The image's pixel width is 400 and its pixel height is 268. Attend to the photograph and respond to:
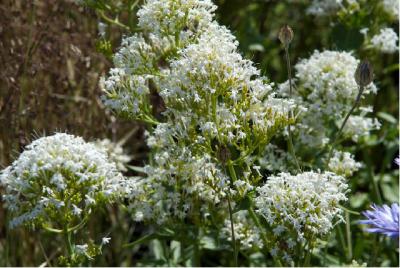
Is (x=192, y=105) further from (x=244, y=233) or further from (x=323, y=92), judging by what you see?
(x=323, y=92)

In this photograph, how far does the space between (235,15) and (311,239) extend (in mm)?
2302

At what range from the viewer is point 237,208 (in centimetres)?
227

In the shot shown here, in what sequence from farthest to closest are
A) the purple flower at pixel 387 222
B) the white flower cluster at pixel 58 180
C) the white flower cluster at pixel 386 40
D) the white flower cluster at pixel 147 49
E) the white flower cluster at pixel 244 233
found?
the white flower cluster at pixel 386 40, the white flower cluster at pixel 244 233, the white flower cluster at pixel 147 49, the white flower cluster at pixel 58 180, the purple flower at pixel 387 222

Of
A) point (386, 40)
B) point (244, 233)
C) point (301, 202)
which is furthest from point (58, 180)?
point (386, 40)

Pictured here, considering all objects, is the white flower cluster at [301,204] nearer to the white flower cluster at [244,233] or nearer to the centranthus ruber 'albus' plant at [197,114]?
the centranthus ruber 'albus' plant at [197,114]

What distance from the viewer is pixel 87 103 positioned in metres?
3.49

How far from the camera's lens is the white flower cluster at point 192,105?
220 centimetres

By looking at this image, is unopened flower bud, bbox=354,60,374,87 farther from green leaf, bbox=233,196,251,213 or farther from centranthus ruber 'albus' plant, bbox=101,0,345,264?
green leaf, bbox=233,196,251,213

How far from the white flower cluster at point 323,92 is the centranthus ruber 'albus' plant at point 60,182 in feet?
3.19

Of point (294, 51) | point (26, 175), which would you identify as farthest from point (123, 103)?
point (294, 51)

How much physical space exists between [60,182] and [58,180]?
1cm

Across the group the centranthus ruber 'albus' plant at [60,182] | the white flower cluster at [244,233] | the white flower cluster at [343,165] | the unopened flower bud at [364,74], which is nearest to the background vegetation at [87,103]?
the white flower cluster at [244,233]

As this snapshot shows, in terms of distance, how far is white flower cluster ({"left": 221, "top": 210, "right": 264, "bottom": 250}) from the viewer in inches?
104

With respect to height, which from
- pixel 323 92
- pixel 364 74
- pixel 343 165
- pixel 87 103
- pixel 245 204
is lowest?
pixel 245 204
